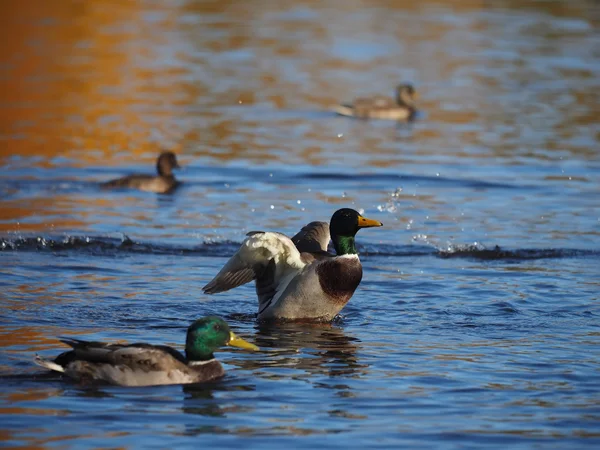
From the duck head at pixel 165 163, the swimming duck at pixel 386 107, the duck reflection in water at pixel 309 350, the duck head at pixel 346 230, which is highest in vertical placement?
the swimming duck at pixel 386 107

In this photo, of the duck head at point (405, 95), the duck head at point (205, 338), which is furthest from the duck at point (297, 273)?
the duck head at point (405, 95)

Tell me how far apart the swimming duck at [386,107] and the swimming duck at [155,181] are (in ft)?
23.4

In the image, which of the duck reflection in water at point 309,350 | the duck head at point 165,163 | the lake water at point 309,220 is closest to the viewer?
the lake water at point 309,220

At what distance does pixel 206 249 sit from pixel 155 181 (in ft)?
12.2

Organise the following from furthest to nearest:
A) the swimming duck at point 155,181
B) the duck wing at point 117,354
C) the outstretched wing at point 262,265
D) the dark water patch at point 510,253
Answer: the swimming duck at point 155,181
the dark water patch at point 510,253
the outstretched wing at point 262,265
the duck wing at point 117,354

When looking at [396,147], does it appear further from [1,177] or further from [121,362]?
[121,362]

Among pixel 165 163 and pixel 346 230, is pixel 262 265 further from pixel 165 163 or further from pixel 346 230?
pixel 165 163

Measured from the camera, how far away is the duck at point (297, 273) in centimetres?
1092

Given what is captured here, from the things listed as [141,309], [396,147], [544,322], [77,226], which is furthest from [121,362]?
[396,147]

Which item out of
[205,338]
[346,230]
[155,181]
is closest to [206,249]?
[346,230]

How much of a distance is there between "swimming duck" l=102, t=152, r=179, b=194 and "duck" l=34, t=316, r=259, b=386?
8.75 metres

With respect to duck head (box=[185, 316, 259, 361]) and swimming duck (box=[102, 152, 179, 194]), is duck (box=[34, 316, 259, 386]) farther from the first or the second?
swimming duck (box=[102, 152, 179, 194])

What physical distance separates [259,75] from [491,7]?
17.0 metres

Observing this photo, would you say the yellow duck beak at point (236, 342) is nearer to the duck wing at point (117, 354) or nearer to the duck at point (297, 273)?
the duck wing at point (117, 354)
